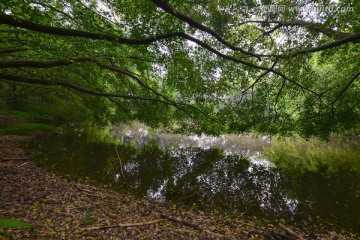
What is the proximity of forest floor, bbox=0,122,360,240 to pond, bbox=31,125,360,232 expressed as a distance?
3.84 feet

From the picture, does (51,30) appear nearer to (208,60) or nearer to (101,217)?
(101,217)

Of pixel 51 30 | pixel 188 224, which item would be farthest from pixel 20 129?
pixel 188 224

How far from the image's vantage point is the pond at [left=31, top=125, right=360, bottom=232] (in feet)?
38.7

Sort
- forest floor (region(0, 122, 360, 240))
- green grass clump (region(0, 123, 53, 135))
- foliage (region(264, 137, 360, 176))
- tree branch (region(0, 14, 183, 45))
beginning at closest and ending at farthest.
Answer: tree branch (region(0, 14, 183, 45)) < forest floor (region(0, 122, 360, 240)) < foliage (region(264, 137, 360, 176)) < green grass clump (region(0, 123, 53, 135))

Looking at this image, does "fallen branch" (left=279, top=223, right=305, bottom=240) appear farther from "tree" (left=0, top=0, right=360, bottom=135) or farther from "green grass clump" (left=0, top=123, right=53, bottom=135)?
"green grass clump" (left=0, top=123, right=53, bottom=135)

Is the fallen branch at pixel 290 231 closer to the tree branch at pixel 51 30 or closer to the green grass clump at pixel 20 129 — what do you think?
the tree branch at pixel 51 30

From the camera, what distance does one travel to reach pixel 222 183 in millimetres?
15469

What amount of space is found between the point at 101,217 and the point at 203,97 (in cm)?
960

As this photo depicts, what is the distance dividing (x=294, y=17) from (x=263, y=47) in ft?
6.66

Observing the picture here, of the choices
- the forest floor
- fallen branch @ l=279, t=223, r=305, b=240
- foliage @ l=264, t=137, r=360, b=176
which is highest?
foliage @ l=264, t=137, r=360, b=176

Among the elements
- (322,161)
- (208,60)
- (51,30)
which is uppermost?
(208,60)

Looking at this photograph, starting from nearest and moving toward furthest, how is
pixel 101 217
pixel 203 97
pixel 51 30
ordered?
1. pixel 51 30
2. pixel 101 217
3. pixel 203 97

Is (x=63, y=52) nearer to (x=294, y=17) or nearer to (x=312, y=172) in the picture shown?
(x=294, y=17)

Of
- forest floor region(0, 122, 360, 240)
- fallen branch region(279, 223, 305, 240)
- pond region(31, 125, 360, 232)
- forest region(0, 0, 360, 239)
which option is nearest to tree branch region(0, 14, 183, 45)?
forest region(0, 0, 360, 239)
